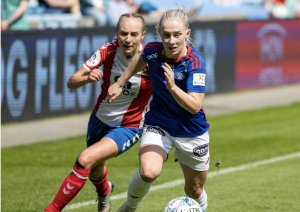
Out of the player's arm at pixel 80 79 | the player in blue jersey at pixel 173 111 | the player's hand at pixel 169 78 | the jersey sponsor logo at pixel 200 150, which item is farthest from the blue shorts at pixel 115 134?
the player's hand at pixel 169 78

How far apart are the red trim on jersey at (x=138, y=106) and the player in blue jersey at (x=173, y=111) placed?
590 mm

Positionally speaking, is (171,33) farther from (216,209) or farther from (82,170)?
(216,209)

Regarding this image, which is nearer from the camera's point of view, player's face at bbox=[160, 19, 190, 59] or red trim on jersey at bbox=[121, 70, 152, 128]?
player's face at bbox=[160, 19, 190, 59]

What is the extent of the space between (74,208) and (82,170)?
1484 mm

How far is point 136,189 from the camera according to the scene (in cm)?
859

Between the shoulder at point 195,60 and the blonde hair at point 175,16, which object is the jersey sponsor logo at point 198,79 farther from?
the blonde hair at point 175,16

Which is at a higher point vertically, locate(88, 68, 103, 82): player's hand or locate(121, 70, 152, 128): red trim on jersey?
locate(88, 68, 103, 82): player's hand

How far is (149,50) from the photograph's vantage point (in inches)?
338

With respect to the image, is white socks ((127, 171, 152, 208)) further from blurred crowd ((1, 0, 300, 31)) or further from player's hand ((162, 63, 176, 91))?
blurred crowd ((1, 0, 300, 31))

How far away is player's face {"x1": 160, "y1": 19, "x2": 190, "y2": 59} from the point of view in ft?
26.9

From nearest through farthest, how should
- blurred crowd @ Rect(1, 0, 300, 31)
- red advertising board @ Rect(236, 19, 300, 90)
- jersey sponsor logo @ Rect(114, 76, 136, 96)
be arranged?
1. jersey sponsor logo @ Rect(114, 76, 136, 96)
2. blurred crowd @ Rect(1, 0, 300, 31)
3. red advertising board @ Rect(236, 19, 300, 90)

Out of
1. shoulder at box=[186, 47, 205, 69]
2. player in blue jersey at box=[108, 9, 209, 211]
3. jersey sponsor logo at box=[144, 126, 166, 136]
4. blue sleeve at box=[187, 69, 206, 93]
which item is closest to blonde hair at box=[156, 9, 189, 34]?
player in blue jersey at box=[108, 9, 209, 211]

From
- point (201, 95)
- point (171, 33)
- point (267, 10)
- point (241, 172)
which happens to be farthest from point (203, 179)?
point (267, 10)

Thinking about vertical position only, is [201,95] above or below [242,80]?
above
